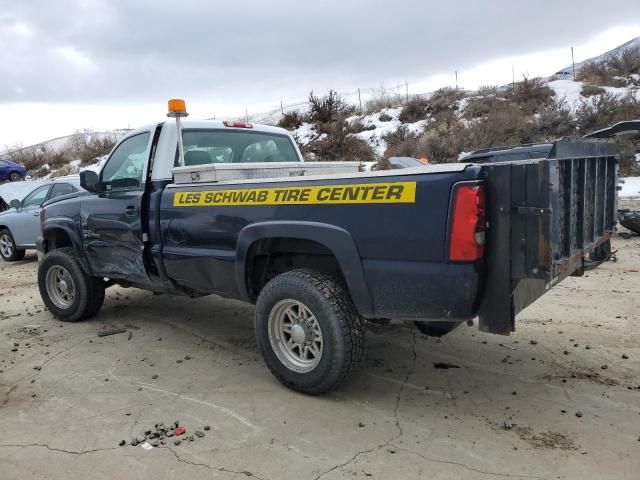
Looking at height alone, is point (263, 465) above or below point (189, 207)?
below

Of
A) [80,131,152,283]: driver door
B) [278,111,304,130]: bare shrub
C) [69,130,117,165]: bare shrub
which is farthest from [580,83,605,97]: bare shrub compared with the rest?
[69,130,117,165]: bare shrub

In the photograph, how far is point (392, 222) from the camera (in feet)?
10.2

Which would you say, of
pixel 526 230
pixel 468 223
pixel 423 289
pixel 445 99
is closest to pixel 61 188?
pixel 423 289

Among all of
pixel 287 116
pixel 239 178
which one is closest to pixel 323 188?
pixel 239 178

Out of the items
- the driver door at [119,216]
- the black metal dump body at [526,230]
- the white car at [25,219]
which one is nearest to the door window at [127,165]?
the driver door at [119,216]

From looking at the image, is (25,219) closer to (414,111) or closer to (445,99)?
(414,111)

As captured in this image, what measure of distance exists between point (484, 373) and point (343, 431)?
137 centimetres

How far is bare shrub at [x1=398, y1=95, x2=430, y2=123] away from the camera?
22.5 meters

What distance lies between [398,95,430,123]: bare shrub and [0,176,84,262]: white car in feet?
49.3

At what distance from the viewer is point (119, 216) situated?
16.1ft

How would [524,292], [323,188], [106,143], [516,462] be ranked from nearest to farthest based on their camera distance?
[516,462] < [524,292] < [323,188] < [106,143]

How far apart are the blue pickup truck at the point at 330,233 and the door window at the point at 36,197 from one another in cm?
632

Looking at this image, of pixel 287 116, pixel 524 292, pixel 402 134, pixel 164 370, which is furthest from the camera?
pixel 287 116

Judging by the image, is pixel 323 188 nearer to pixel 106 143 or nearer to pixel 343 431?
pixel 343 431
